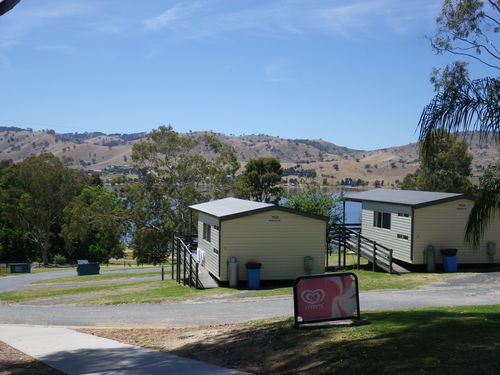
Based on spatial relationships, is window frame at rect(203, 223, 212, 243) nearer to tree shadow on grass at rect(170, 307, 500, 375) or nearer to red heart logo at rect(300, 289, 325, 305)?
tree shadow on grass at rect(170, 307, 500, 375)

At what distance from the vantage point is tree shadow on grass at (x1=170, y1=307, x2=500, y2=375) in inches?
275

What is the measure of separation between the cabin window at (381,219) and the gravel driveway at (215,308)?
22.4 feet

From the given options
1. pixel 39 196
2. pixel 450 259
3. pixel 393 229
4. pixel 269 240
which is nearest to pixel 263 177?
pixel 39 196

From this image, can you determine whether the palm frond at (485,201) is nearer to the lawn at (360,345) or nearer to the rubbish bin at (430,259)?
the lawn at (360,345)

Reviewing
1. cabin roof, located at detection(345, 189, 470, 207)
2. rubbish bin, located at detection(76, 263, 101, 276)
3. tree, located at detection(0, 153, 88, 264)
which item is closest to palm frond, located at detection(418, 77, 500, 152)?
cabin roof, located at detection(345, 189, 470, 207)

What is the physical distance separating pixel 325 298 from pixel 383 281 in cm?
1244

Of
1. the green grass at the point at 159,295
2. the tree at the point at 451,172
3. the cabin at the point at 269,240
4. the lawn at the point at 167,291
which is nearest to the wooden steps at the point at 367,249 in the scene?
the lawn at the point at 167,291

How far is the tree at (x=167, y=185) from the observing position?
4566 cm

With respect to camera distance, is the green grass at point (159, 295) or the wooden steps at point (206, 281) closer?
the green grass at point (159, 295)

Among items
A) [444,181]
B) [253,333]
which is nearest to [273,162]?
[444,181]

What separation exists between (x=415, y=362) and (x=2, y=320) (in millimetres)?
A: 12277

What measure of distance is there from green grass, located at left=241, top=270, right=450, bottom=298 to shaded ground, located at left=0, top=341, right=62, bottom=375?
10241 millimetres

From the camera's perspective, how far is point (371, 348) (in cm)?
792

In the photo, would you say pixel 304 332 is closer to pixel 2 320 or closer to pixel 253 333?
pixel 253 333
